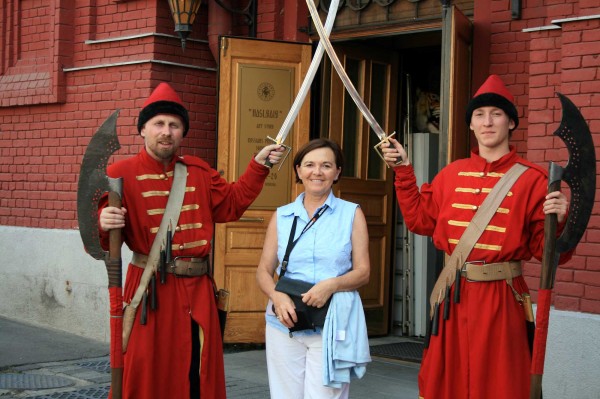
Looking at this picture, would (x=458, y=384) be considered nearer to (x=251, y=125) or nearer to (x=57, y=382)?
(x=57, y=382)

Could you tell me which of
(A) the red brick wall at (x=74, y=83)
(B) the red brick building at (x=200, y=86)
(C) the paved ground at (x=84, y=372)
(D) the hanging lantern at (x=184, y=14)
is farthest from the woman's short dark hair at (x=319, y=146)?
(A) the red brick wall at (x=74, y=83)

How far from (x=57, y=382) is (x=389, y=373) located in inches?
102

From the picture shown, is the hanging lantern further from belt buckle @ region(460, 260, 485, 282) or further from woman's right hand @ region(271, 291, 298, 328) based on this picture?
belt buckle @ region(460, 260, 485, 282)

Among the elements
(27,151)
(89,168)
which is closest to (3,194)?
(27,151)

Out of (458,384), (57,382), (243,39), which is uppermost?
(243,39)

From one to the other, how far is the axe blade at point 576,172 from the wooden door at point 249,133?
4.59 metres

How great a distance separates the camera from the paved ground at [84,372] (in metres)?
7.17

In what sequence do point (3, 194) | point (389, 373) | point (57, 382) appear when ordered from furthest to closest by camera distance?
point (3, 194) → point (389, 373) → point (57, 382)

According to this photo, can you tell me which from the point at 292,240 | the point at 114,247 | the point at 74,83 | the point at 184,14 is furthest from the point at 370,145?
the point at 114,247

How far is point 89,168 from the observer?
4574 millimetres

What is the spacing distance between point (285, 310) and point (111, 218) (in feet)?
2.95

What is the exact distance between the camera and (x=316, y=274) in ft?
15.2

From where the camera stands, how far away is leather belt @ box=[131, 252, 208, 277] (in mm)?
4766

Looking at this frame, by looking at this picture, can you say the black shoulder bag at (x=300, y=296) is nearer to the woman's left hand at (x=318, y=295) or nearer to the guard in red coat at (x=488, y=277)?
the woman's left hand at (x=318, y=295)
